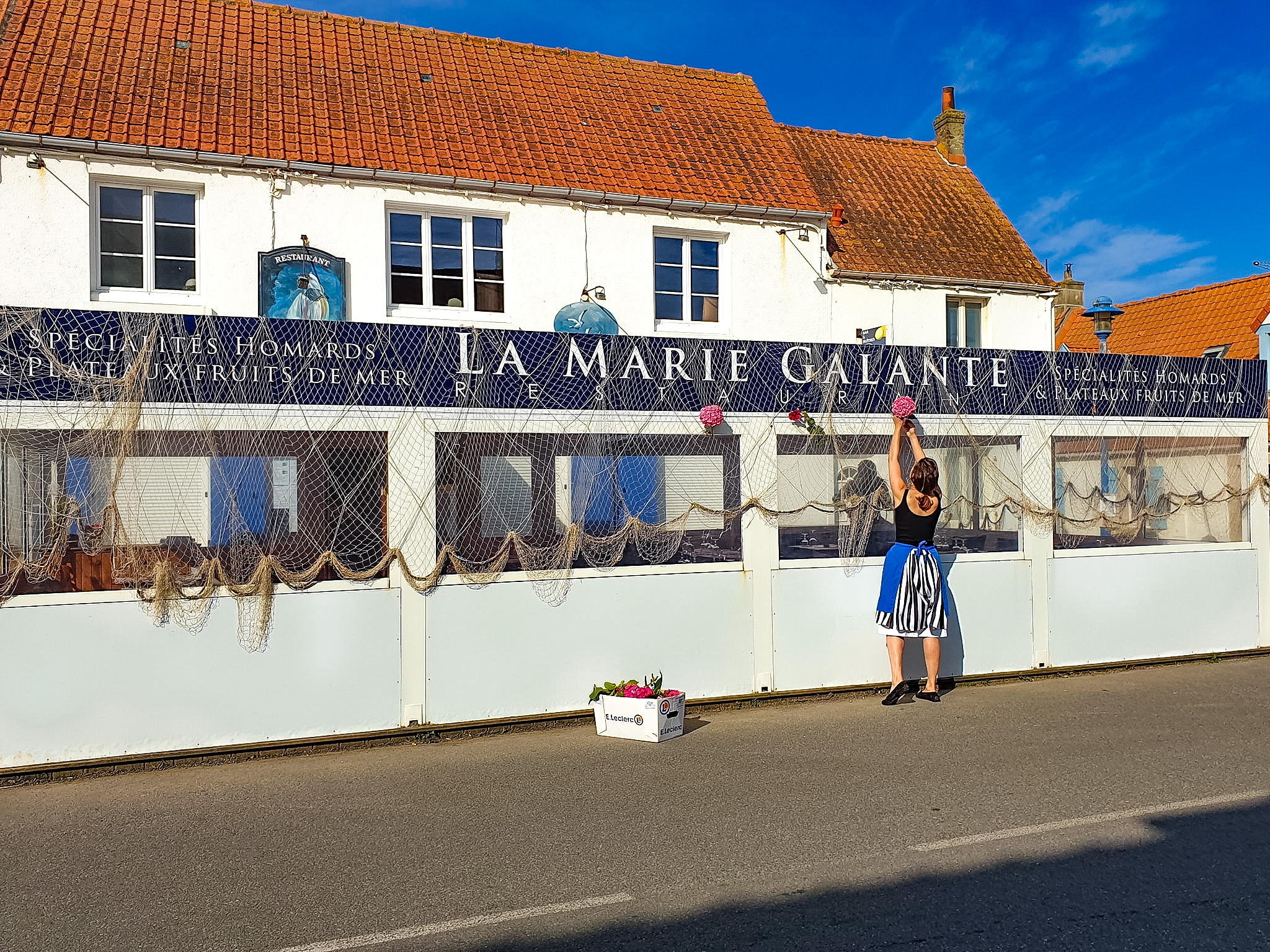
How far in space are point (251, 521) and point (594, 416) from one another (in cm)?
266

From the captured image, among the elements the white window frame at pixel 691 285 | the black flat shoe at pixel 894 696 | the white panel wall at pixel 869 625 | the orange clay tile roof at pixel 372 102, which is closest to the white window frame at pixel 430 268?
the orange clay tile roof at pixel 372 102

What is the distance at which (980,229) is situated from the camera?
16812 mm

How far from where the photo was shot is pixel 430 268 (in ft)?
40.0

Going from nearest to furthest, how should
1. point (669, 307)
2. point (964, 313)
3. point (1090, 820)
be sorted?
point (1090, 820)
point (669, 307)
point (964, 313)

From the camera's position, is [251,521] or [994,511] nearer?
[251,521]

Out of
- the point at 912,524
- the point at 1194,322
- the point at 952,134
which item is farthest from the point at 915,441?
the point at 1194,322

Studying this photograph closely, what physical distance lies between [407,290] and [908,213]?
884cm

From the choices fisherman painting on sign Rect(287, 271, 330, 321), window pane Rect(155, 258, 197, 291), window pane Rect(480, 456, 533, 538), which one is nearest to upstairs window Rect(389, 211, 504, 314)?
fisherman painting on sign Rect(287, 271, 330, 321)

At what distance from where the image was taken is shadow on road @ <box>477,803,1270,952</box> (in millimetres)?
3852

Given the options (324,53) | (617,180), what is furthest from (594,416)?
(324,53)

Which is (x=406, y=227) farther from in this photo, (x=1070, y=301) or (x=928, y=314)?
(x=1070, y=301)

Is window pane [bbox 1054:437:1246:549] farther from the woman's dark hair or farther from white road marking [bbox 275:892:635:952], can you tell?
white road marking [bbox 275:892:635:952]

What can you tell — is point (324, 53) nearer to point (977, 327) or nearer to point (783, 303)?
point (783, 303)

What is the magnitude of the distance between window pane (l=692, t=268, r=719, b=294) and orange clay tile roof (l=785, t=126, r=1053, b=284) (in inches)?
79.7
